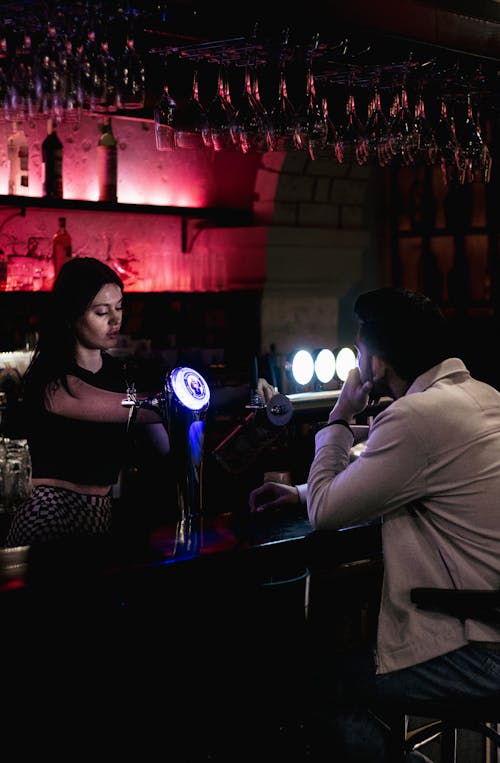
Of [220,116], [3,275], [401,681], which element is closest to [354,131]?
[220,116]

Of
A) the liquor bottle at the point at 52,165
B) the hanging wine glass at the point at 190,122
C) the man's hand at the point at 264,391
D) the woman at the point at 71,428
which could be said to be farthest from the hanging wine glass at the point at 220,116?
the liquor bottle at the point at 52,165

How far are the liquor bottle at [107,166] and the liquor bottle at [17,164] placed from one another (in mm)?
424

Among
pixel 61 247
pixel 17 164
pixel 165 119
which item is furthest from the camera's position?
pixel 61 247

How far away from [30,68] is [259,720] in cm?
192

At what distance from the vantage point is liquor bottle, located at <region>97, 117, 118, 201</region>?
212 inches

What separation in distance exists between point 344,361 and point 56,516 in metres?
1.40

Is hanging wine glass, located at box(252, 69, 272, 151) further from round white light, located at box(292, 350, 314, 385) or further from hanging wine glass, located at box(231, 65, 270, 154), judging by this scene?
round white light, located at box(292, 350, 314, 385)

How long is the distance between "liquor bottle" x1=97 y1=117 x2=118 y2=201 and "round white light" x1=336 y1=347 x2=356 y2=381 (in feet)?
6.87

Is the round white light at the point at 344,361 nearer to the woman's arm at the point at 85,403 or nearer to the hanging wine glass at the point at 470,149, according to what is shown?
the hanging wine glass at the point at 470,149

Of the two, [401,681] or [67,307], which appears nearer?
[401,681]

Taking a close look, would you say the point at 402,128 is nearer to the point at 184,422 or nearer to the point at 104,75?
the point at 104,75

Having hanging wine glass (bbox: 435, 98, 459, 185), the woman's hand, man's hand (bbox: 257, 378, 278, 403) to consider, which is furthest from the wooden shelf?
the woman's hand

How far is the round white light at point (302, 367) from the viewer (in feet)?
12.0

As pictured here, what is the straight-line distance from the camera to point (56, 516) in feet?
9.66
